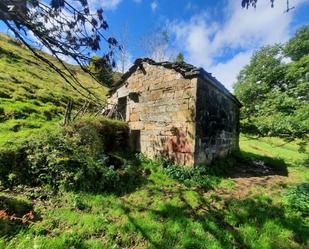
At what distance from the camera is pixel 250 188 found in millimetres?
6695

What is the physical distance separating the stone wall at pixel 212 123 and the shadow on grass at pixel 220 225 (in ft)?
8.00

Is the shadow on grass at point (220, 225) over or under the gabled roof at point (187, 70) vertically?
under

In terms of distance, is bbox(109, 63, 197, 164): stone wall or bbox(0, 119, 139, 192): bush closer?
bbox(0, 119, 139, 192): bush

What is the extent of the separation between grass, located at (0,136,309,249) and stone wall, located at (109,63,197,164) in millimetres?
1941

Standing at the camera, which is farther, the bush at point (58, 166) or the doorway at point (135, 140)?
the doorway at point (135, 140)

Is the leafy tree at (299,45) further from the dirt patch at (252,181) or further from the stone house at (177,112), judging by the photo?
the dirt patch at (252,181)

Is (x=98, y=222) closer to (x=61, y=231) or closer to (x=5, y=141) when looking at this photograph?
(x=61, y=231)

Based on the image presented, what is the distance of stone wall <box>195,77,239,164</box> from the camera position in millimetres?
7695

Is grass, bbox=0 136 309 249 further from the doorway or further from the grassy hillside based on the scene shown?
the doorway

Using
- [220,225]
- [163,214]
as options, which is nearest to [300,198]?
[220,225]

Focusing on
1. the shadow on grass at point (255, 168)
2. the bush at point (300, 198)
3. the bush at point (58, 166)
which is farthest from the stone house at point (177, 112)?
the bush at point (300, 198)

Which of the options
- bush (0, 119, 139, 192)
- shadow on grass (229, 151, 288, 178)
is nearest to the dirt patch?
shadow on grass (229, 151, 288, 178)

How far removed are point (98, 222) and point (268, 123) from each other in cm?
538

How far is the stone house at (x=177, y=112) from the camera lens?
7.67m
